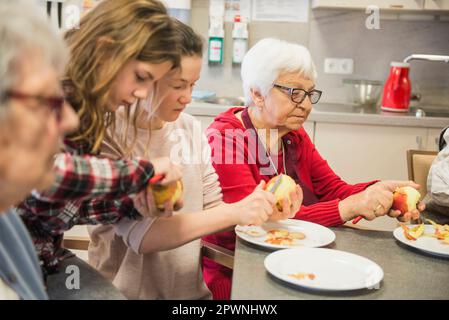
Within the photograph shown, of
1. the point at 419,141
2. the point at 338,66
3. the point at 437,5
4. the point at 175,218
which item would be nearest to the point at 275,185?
the point at 175,218

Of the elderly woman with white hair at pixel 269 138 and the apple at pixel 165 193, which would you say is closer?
the apple at pixel 165 193

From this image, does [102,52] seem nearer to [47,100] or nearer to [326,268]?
[47,100]

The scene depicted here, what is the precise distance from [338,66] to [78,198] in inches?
109

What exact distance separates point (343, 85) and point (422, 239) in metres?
2.29

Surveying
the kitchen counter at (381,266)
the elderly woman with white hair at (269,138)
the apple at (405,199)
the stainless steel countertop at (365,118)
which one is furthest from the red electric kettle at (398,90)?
the kitchen counter at (381,266)

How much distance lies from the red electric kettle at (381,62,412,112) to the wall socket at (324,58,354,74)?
1.09 feet

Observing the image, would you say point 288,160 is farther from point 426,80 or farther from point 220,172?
point 426,80

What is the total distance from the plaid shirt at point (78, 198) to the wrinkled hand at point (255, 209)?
237 millimetres

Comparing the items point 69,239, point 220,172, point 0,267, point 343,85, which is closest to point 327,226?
point 220,172

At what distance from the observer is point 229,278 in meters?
1.60

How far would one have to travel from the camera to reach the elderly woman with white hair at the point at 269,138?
1.62 m

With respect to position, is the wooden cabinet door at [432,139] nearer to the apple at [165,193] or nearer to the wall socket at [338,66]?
the wall socket at [338,66]

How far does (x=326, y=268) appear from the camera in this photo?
3.68ft

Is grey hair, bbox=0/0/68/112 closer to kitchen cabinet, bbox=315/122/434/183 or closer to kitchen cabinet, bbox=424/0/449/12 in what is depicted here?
kitchen cabinet, bbox=315/122/434/183
